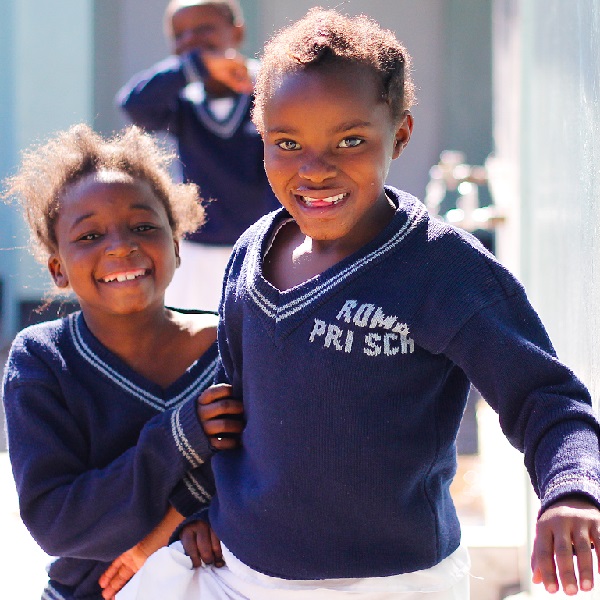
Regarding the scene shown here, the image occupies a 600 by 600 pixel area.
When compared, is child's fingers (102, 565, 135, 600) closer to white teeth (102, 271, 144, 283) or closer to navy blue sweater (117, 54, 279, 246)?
white teeth (102, 271, 144, 283)

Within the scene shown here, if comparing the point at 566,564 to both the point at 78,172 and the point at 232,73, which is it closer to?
the point at 78,172

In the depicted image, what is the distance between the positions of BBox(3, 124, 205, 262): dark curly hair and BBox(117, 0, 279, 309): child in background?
1.25 m

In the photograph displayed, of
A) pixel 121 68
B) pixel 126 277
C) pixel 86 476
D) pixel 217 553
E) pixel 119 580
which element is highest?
pixel 121 68

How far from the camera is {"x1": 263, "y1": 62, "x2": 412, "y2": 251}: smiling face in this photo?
5.27ft

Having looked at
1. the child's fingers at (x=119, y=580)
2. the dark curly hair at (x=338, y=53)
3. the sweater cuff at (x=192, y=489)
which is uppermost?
the dark curly hair at (x=338, y=53)

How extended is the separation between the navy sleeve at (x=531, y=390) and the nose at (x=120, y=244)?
801mm

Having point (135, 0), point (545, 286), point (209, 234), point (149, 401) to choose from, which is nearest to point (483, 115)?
point (135, 0)

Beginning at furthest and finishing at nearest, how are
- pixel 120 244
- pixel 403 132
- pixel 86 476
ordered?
pixel 120 244, pixel 86 476, pixel 403 132

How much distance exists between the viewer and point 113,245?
2133mm

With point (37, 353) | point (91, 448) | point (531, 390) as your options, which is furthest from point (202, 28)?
point (531, 390)

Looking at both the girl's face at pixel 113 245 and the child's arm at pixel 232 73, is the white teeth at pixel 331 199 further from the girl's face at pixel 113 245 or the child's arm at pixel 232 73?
the child's arm at pixel 232 73

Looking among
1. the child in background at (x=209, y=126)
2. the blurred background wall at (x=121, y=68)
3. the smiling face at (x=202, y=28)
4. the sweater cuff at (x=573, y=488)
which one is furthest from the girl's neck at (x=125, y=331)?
the blurred background wall at (x=121, y=68)

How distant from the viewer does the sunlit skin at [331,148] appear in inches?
63.3

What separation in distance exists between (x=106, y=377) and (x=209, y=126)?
1.84 metres
